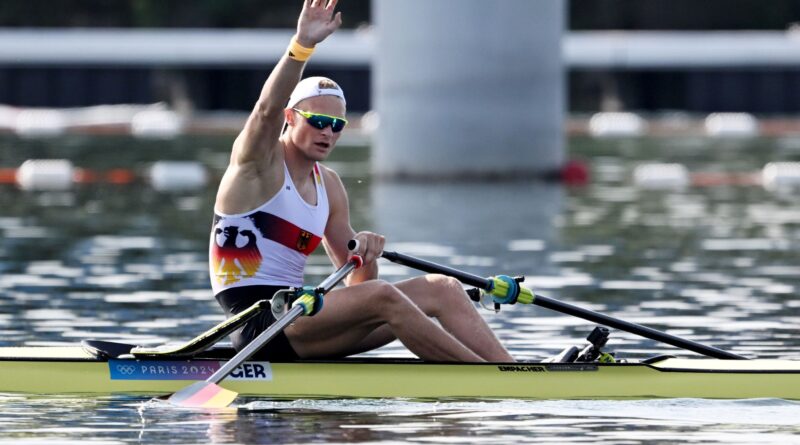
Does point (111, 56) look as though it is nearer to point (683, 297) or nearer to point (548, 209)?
point (548, 209)

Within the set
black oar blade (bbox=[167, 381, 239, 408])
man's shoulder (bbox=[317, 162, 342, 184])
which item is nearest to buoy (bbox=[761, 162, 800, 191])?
man's shoulder (bbox=[317, 162, 342, 184])

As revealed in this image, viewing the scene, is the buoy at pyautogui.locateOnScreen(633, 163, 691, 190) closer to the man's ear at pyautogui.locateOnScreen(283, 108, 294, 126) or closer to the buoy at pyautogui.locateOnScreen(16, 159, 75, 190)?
the buoy at pyautogui.locateOnScreen(16, 159, 75, 190)

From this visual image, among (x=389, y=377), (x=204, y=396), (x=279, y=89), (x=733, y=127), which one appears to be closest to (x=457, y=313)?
(x=389, y=377)

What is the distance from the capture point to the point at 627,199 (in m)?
28.5

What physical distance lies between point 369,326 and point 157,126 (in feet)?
137

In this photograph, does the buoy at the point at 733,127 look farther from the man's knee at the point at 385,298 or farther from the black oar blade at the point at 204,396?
the black oar blade at the point at 204,396

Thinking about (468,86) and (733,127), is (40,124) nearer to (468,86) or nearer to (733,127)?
(733,127)

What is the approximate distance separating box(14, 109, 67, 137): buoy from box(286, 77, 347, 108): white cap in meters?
40.4

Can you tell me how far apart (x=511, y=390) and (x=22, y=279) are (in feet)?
26.0

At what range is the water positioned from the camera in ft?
33.3

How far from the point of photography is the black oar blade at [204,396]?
1053 cm

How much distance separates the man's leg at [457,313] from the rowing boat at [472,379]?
23 centimetres

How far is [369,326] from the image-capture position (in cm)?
1088

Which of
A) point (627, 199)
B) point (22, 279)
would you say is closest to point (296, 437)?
point (22, 279)
